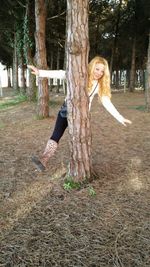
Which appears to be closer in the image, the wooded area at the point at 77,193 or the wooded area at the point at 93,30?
the wooded area at the point at 77,193

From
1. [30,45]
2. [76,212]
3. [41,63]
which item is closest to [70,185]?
[76,212]

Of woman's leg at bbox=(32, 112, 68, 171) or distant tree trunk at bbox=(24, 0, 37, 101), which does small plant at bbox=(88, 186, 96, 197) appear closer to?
woman's leg at bbox=(32, 112, 68, 171)

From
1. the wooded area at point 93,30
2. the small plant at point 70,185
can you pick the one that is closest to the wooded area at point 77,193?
the small plant at point 70,185

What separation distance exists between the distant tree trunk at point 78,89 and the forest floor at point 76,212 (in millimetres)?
388

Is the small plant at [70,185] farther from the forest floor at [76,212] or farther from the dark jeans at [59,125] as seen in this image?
the dark jeans at [59,125]

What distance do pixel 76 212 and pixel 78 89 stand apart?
5.31ft

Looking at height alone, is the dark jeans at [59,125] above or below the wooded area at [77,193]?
above

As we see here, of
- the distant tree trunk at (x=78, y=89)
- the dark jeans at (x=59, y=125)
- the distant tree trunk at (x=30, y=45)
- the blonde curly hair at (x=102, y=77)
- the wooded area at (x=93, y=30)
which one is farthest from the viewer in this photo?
the wooded area at (x=93, y=30)

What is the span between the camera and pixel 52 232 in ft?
10.4

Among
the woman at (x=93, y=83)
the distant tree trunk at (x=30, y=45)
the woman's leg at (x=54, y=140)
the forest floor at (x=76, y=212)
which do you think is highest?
the distant tree trunk at (x=30, y=45)

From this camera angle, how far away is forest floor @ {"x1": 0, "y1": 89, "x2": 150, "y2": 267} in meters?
2.82

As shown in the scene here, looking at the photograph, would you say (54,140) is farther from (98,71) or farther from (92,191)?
(98,71)

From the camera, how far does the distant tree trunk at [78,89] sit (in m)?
3.89

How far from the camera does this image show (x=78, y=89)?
4066 mm
